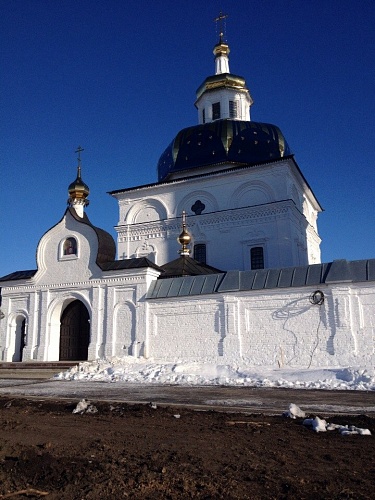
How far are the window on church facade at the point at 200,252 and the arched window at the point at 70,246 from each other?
274 inches

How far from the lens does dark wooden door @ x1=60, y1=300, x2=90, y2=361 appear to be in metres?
16.3

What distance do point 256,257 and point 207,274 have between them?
239 inches

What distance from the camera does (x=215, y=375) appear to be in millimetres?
11461

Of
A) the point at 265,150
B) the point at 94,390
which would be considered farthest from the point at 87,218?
the point at 265,150

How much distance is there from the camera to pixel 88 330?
16469mm

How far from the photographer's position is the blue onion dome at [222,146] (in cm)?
2350

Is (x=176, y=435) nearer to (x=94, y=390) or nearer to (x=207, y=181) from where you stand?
(x=94, y=390)

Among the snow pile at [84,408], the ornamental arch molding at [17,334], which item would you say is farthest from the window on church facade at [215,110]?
the snow pile at [84,408]

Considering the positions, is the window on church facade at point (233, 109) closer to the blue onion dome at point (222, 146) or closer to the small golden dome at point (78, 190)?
the blue onion dome at point (222, 146)

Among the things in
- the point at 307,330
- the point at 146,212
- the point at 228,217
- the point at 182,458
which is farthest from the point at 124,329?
the point at 182,458

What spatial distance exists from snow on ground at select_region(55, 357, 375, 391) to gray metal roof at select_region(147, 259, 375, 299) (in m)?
2.22

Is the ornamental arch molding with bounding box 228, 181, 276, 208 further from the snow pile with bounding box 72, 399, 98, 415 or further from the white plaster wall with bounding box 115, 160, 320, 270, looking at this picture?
the snow pile with bounding box 72, 399, 98, 415

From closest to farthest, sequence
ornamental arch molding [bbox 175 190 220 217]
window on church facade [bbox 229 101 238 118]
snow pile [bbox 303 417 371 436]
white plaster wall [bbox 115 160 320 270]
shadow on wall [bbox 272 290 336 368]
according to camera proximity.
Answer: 1. snow pile [bbox 303 417 371 436]
2. shadow on wall [bbox 272 290 336 368]
3. white plaster wall [bbox 115 160 320 270]
4. ornamental arch molding [bbox 175 190 220 217]
5. window on church facade [bbox 229 101 238 118]

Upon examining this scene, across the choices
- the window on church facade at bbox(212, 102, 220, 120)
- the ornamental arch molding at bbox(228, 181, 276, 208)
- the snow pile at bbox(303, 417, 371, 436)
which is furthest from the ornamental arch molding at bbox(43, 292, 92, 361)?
the window on church facade at bbox(212, 102, 220, 120)
